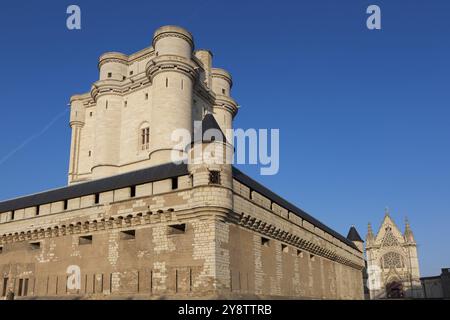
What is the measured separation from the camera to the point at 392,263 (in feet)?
226

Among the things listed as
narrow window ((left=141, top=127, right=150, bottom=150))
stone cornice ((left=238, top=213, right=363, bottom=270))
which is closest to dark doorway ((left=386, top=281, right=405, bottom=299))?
stone cornice ((left=238, top=213, right=363, bottom=270))

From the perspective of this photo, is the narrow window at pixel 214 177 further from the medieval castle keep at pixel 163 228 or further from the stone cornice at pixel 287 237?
the stone cornice at pixel 287 237

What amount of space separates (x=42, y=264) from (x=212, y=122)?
45.2 ft

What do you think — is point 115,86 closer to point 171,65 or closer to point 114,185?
point 171,65

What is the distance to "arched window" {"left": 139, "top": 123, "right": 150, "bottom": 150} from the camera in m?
37.3

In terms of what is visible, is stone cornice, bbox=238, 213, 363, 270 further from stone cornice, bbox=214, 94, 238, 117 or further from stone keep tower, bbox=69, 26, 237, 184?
stone cornice, bbox=214, 94, 238, 117

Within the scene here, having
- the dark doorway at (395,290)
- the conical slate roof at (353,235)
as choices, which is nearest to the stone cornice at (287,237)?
the conical slate roof at (353,235)

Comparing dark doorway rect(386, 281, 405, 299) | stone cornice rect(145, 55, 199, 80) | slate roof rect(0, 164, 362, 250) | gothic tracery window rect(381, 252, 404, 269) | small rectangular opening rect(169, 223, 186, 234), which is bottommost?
dark doorway rect(386, 281, 405, 299)

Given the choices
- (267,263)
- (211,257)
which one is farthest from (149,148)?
(211,257)

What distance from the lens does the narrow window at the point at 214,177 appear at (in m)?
20.5

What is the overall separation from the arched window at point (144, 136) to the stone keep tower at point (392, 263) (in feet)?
157

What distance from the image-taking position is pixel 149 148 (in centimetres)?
3600

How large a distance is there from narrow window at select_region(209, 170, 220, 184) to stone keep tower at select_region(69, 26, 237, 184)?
44.5 feet
